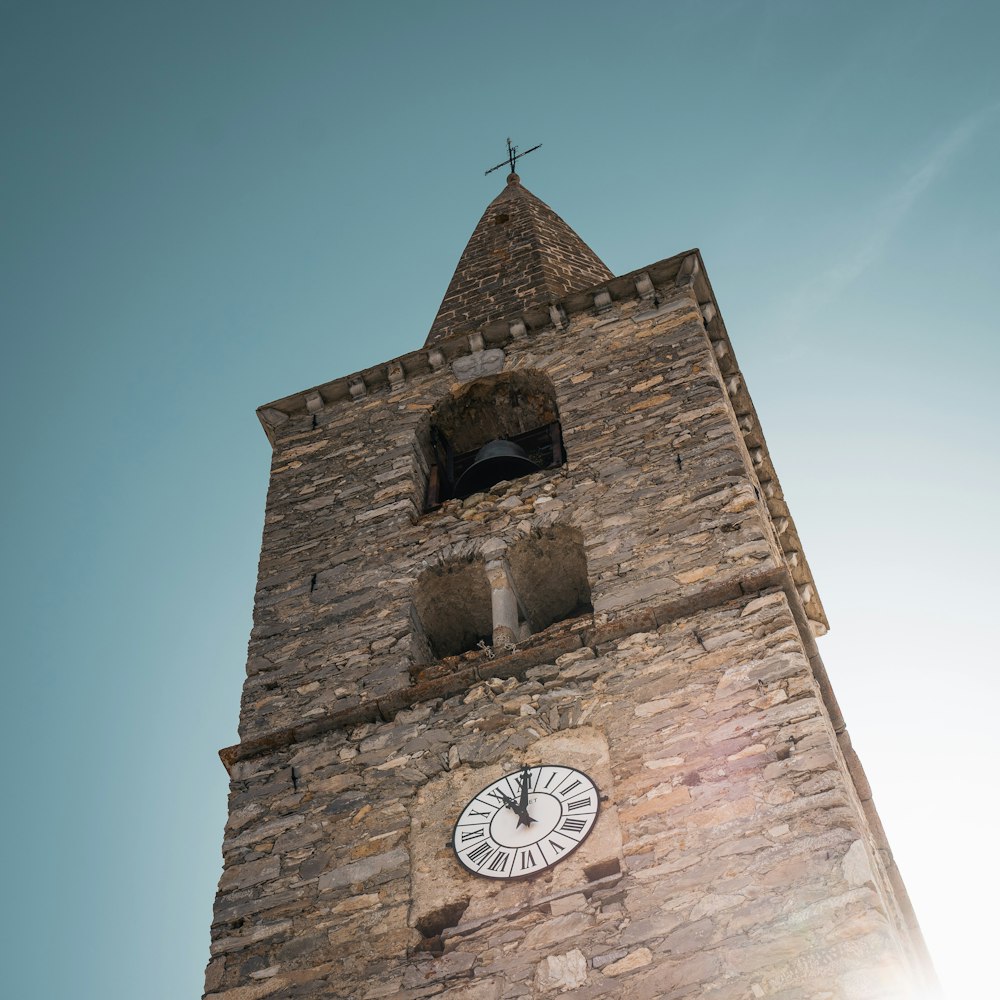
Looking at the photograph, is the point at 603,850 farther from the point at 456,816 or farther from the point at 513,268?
the point at 513,268

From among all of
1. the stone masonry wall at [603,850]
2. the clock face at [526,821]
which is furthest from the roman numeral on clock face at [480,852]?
the stone masonry wall at [603,850]

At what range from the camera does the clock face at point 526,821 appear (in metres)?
7.20

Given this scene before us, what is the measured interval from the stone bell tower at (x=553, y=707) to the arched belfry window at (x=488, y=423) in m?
0.03

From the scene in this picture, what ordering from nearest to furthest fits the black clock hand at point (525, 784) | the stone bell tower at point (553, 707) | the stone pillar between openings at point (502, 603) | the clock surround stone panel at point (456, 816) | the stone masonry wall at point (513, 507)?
1. the stone bell tower at point (553, 707)
2. the clock surround stone panel at point (456, 816)
3. the black clock hand at point (525, 784)
4. the stone masonry wall at point (513, 507)
5. the stone pillar between openings at point (502, 603)

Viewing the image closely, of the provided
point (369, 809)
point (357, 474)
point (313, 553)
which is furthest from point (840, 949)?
point (357, 474)

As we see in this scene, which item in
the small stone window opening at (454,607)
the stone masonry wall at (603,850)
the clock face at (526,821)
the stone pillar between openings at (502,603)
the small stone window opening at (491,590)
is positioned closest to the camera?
the stone masonry wall at (603,850)

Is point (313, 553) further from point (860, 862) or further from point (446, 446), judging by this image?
point (860, 862)

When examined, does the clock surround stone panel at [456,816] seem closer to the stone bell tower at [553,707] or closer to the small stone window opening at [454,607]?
the stone bell tower at [553,707]

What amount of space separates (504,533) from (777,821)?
4.07m

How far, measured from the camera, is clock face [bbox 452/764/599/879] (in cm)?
720

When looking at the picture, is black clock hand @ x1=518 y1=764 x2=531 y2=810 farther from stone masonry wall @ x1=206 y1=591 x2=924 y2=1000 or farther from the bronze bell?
the bronze bell

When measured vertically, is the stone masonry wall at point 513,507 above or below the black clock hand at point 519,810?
above

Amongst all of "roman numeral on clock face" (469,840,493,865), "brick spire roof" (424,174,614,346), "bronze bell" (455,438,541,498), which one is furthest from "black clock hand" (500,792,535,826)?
"brick spire roof" (424,174,614,346)

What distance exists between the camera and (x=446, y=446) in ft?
42.6
